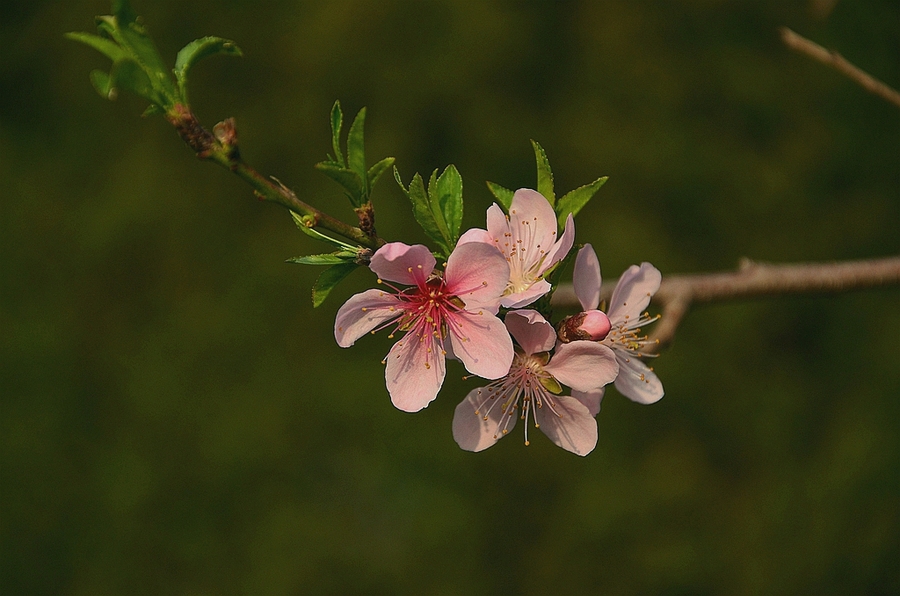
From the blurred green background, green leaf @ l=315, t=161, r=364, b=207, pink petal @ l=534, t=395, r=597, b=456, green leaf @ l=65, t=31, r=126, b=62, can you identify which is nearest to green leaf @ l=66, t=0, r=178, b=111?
green leaf @ l=65, t=31, r=126, b=62

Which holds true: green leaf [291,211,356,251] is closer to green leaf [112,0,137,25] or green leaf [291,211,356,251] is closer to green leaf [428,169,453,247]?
green leaf [428,169,453,247]

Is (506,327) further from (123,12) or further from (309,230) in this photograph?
(123,12)

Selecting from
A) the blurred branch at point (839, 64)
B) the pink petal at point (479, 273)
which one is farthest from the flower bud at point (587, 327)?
the blurred branch at point (839, 64)

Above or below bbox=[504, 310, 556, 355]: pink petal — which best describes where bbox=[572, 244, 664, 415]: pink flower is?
above

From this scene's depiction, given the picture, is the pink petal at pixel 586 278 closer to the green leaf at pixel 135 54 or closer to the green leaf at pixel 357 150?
the green leaf at pixel 357 150

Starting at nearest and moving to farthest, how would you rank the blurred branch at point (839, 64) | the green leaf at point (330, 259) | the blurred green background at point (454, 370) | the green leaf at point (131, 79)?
1. the green leaf at point (131, 79)
2. the green leaf at point (330, 259)
3. the blurred branch at point (839, 64)
4. the blurred green background at point (454, 370)

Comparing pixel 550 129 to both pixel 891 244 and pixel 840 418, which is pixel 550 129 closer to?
pixel 891 244
